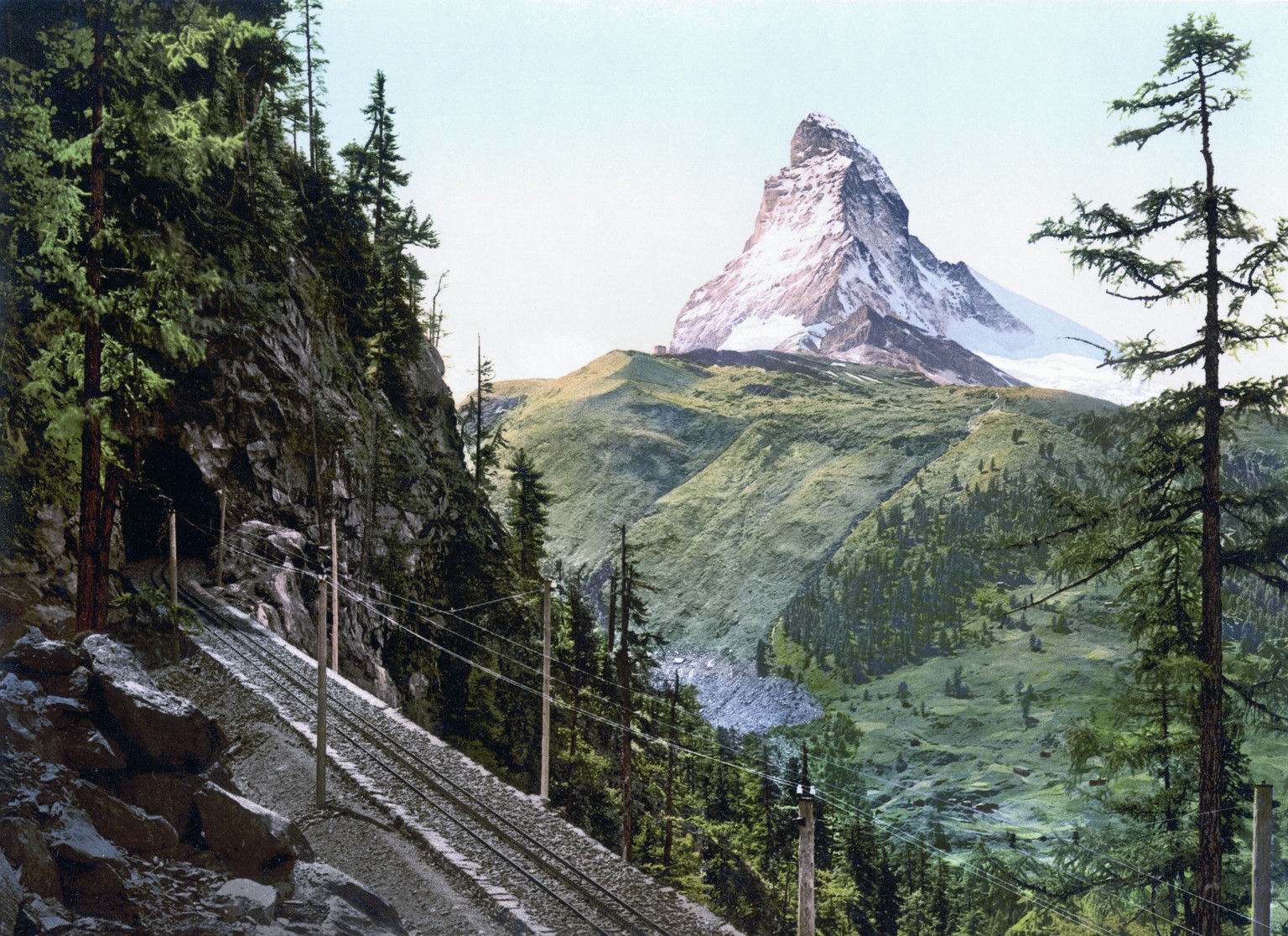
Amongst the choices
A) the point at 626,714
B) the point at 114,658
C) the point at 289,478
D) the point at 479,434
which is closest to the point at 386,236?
the point at 479,434

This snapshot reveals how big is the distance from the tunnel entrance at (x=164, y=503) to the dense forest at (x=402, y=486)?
2271 millimetres

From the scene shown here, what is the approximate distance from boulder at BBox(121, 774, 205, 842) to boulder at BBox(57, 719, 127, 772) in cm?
31

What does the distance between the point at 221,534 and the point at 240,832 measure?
24.8 metres

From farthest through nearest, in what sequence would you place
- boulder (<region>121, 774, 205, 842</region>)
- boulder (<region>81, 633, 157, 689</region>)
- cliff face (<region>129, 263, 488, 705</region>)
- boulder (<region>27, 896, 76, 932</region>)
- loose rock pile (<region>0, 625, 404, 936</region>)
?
cliff face (<region>129, 263, 488, 705</region>)
boulder (<region>81, 633, 157, 689</region>)
boulder (<region>121, 774, 205, 842</region>)
loose rock pile (<region>0, 625, 404, 936</region>)
boulder (<region>27, 896, 76, 932</region>)

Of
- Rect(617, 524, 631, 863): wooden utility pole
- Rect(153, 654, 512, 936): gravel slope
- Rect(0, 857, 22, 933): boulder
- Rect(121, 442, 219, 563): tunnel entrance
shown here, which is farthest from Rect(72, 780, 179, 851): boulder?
Rect(121, 442, 219, 563): tunnel entrance

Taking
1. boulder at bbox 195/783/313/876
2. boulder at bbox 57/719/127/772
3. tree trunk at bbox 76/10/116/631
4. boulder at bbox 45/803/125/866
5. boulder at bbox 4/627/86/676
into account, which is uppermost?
tree trunk at bbox 76/10/116/631

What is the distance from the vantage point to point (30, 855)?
7566mm

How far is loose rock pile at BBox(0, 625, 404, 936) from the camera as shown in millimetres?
7973

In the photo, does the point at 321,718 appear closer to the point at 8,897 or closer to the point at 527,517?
the point at 8,897

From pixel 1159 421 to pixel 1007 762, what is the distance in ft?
550

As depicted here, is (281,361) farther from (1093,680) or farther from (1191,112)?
(1093,680)

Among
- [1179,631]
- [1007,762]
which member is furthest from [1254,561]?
[1007,762]

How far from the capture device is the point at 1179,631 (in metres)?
15.5

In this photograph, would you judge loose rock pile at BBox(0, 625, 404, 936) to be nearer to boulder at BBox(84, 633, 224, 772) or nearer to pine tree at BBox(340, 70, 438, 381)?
boulder at BBox(84, 633, 224, 772)
